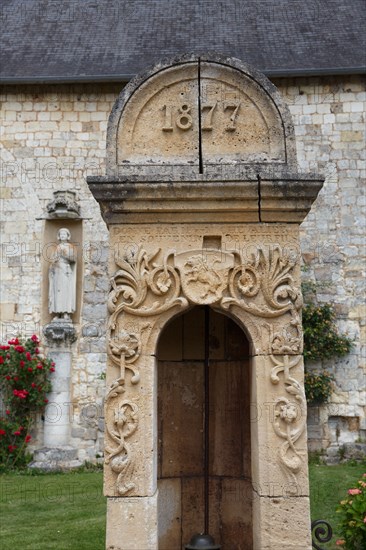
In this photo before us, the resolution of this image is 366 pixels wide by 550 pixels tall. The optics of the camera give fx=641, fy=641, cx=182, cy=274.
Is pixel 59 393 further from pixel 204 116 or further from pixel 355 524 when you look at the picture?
pixel 204 116

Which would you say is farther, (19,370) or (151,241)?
(19,370)

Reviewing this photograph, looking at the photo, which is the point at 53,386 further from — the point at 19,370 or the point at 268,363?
the point at 268,363

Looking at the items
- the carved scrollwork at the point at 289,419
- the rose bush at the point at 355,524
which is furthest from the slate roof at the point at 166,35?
the carved scrollwork at the point at 289,419

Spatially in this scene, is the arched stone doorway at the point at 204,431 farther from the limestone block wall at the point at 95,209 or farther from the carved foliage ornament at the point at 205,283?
the limestone block wall at the point at 95,209

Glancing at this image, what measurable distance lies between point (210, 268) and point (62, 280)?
6.65 m

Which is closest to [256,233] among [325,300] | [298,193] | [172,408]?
[298,193]

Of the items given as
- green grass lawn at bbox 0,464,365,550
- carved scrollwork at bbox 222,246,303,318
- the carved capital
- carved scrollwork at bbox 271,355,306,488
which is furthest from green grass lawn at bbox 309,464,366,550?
the carved capital

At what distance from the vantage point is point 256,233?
3342 mm

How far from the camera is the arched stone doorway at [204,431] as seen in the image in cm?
386

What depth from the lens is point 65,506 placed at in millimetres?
6715

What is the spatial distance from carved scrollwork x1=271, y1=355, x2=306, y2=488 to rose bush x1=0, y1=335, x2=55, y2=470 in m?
6.72

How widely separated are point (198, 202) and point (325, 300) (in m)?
6.74

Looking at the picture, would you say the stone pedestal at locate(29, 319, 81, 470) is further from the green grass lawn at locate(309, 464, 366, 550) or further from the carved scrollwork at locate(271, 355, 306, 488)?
the carved scrollwork at locate(271, 355, 306, 488)

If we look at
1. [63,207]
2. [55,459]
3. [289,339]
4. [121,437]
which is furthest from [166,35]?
[121,437]
